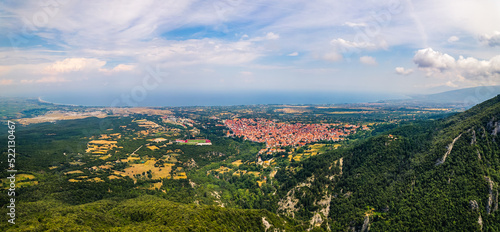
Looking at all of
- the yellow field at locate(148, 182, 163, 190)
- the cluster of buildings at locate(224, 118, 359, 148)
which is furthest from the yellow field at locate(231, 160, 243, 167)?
the yellow field at locate(148, 182, 163, 190)

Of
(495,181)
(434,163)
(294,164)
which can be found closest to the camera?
(495,181)

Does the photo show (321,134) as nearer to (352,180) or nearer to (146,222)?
(352,180)

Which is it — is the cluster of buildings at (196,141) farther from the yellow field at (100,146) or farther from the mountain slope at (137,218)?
the mountain slope at (137,218)

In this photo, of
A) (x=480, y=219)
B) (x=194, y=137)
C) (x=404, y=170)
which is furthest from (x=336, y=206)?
(x=194, y=137)

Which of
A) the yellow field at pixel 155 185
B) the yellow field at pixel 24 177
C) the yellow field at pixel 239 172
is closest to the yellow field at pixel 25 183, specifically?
the yellow field at pixel 24 177

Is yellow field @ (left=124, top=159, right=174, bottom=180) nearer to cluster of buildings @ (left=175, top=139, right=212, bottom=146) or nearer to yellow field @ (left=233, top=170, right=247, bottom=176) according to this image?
yellow field @ (left=233, top=170, right=247, bottom=176)

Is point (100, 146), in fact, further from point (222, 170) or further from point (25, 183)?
point (222, 170)
